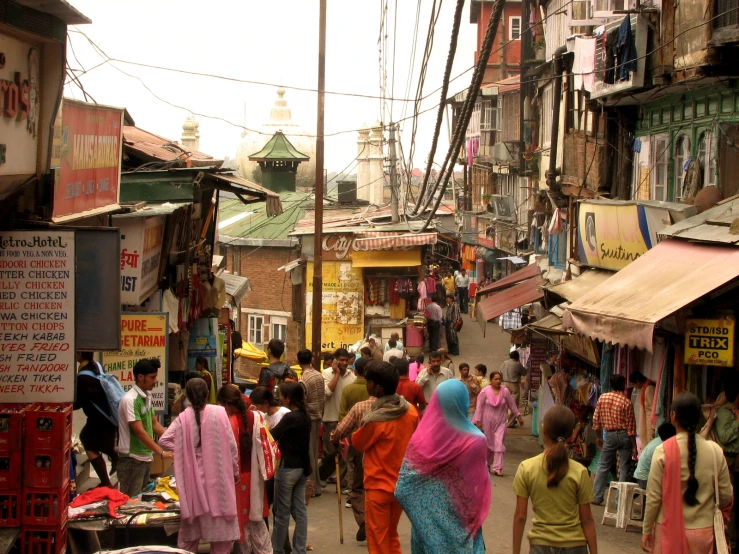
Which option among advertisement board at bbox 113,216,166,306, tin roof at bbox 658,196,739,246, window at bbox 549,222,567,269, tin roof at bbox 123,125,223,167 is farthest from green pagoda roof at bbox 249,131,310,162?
tin roof at bbox 658,196,739,246

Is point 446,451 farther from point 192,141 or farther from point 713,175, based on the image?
point 192,141

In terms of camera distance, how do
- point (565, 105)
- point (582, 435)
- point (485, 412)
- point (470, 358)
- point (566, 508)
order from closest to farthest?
point (566, 508), point (485, 412), point (582, 435), point (565, 105), point (470, 358)

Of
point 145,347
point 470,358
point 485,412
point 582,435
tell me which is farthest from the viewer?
point 470,358

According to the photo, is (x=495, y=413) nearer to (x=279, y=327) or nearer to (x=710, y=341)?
(x=710, y=341)

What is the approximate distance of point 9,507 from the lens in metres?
6.50

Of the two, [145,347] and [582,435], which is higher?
[145,347]

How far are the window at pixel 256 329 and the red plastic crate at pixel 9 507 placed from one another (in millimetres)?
29118

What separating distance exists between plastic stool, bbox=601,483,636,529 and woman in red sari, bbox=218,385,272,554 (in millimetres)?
4310

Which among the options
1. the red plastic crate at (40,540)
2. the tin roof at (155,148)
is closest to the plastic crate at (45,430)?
the red plastic crate at (40,540)

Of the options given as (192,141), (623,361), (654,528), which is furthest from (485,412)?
(192,141)

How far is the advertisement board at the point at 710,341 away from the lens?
9.41m

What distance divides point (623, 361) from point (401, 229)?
16944 millimetres

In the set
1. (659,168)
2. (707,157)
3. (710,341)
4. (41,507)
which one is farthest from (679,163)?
(41,507)

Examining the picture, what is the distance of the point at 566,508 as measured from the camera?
5.84 meters
